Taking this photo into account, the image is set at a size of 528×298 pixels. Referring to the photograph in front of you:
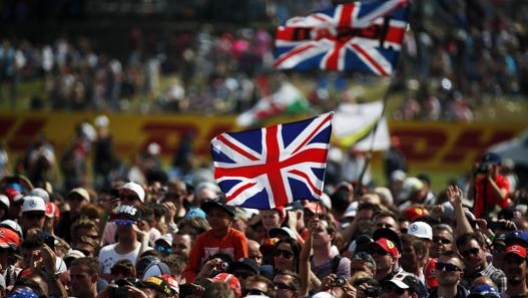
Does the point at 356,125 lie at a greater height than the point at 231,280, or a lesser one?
lesser

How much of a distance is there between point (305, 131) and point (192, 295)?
9.43ft

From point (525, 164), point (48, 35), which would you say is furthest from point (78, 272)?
point (48, 35)

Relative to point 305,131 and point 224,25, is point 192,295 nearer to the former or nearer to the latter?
point 305,131

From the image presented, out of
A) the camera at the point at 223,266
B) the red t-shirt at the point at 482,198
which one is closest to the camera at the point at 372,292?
the camera at the point at 223,266

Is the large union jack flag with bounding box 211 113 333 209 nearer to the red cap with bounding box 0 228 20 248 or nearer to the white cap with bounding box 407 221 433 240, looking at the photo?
the white cap with bounding box 407 221 433 240

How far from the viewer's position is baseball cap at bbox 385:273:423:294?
11.9 m

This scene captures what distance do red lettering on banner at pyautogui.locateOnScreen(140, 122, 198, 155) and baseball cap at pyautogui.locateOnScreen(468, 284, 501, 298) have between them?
25077mm

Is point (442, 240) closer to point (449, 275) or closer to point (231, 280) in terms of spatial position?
point (449, 275)

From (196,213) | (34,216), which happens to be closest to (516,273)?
(196,213)

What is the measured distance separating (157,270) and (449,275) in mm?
2332

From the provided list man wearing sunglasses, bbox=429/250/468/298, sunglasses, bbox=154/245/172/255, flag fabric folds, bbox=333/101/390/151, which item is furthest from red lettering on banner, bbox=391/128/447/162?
man wearing sunglasses, bbox=429/250/468/298

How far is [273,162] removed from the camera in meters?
14.3

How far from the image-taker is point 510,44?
36.3 m

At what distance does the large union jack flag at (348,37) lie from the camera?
18297mm
